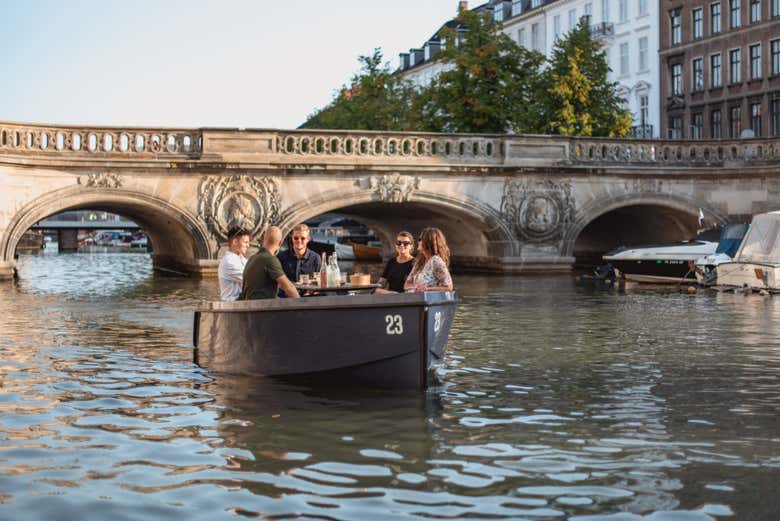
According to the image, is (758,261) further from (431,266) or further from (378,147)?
(431,266)

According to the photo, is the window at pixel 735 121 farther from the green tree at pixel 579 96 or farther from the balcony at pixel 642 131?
the green tree at pixel 579 96

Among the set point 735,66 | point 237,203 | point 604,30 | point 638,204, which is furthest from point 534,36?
point 237,203

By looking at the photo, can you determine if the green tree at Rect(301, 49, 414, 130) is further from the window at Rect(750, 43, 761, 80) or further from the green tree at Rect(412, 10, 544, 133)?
the window at Rect(750, 43, 761, 80)

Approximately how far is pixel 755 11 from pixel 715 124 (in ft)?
18.1

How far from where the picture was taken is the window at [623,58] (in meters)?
63.2

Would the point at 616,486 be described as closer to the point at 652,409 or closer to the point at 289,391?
the point at 652,409

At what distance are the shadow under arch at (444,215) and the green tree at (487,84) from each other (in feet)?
16.0

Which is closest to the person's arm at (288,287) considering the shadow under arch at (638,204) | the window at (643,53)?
the shadow under arch at (638,204)

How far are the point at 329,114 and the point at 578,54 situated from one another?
20.0 m


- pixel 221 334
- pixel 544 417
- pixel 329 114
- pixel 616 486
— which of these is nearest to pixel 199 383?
pixel 221 334

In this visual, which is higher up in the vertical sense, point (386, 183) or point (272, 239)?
point (386, 183)

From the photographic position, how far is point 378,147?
36.5 metres

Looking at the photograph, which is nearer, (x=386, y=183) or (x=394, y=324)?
(x=394, y=324)

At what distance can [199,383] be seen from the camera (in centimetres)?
1257
